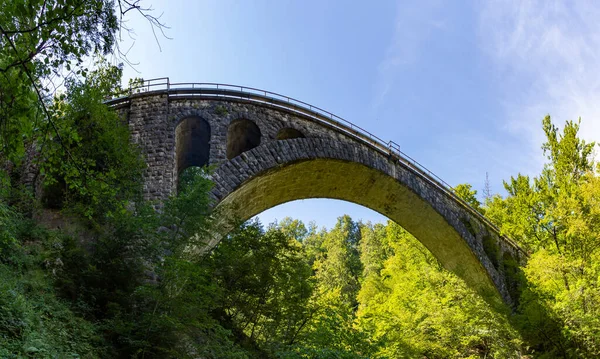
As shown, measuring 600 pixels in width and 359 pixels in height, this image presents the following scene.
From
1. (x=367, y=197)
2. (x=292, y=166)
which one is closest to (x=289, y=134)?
(x=292, y=166)

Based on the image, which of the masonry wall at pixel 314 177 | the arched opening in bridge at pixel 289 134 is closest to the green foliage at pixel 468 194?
the masonry wall at pixel 314 177

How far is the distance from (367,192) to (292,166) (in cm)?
397

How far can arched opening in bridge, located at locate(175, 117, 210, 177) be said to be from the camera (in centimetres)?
1277

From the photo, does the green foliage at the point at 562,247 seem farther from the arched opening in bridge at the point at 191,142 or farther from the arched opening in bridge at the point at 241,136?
the arched opening in bridge at the point at 191,142

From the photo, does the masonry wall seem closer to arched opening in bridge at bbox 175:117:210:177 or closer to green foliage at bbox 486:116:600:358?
arched opening in bridge at bbox 175:117:210:177

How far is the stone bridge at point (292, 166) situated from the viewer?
12.0m

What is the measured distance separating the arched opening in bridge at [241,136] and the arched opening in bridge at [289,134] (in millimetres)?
742

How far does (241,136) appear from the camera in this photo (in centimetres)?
1381

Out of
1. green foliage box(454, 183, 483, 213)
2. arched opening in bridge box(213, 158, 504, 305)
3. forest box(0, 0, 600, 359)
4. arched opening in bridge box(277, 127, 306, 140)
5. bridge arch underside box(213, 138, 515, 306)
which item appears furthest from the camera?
green foliage box(454, 183, 483, 213)

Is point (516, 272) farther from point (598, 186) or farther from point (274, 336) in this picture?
point (274, 336)

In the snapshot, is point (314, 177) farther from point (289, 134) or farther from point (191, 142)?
point (191, 142)

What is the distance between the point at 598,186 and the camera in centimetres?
1221

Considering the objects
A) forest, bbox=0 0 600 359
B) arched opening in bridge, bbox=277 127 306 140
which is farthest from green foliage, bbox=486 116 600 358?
arched opening in bridge, bbox=277 127 306 140

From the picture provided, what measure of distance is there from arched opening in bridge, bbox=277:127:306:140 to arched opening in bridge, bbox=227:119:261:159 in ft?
2.43
